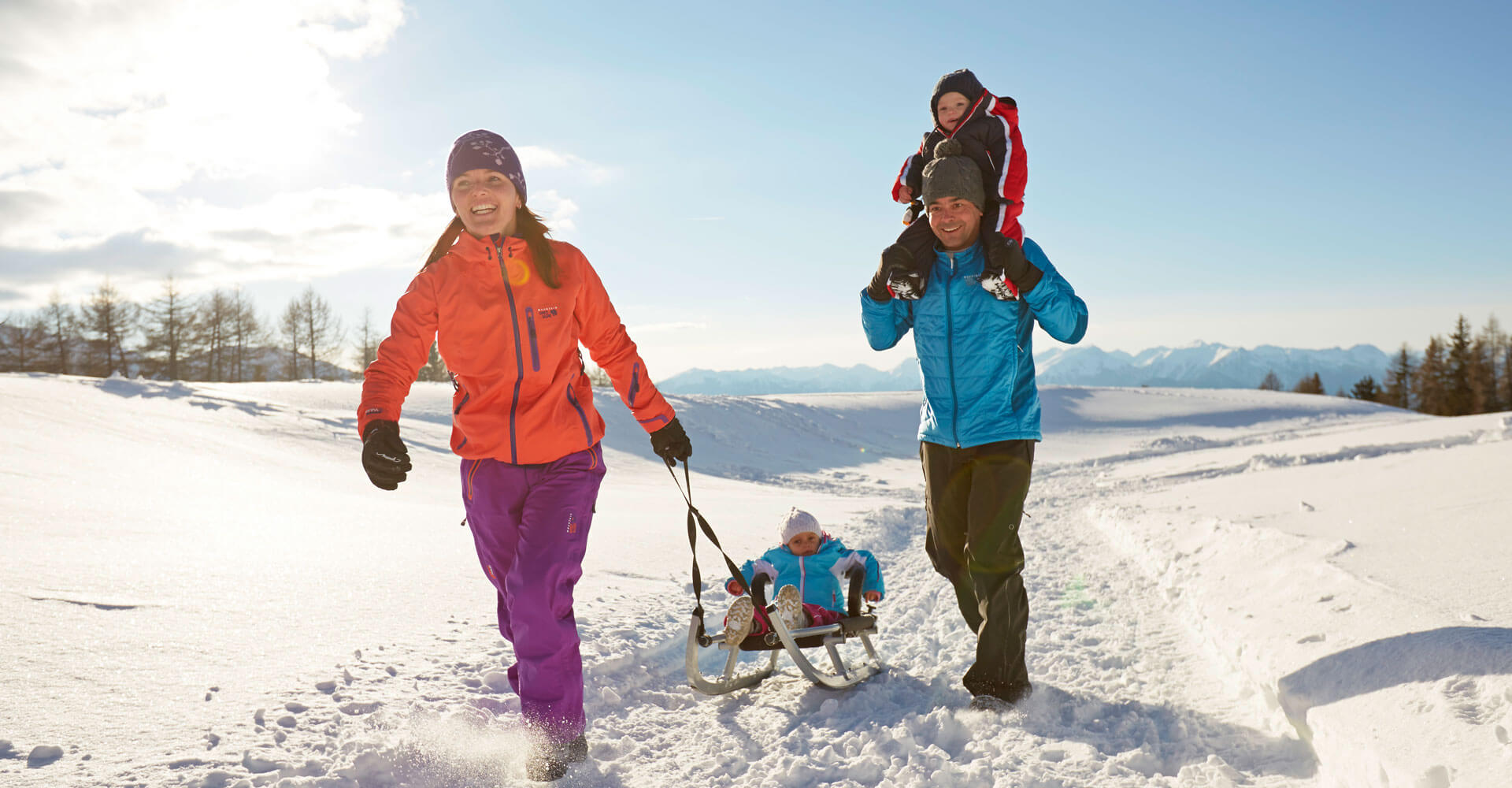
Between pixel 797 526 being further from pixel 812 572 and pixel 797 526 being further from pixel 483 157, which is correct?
pixel 483 157

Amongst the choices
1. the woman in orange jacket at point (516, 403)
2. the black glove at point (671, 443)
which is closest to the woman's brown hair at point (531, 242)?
the woman in orange jacket at point (516, 403)

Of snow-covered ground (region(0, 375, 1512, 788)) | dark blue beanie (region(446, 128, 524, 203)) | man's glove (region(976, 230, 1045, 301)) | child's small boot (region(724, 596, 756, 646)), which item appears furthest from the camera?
child's small boot (region(724, 596, 756, 646))

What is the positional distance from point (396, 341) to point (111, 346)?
58537 millimetres

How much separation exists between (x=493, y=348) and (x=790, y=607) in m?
2.04

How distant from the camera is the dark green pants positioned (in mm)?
3359

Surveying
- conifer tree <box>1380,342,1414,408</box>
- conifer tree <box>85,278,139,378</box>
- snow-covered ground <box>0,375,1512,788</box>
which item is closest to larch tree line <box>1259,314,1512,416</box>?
conifer tree <box>1380,342,1414,408</box>

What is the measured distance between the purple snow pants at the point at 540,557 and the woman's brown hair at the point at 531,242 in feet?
2.43

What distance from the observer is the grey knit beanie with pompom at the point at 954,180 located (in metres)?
3.40

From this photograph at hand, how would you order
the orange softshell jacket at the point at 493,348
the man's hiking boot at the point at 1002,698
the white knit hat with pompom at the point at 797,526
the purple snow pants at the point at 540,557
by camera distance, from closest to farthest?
the purple snow pants at the point at 540,557
the orange softshell jacket at the point at 493,348
the man's hiking boot at the point at 1002,698
the white knit hat with pompom at the point at 797,526

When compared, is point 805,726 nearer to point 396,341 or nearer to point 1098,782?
point 1098,782

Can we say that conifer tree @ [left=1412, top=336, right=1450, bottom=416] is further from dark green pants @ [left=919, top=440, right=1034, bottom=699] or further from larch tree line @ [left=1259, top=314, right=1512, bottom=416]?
dark green pants @ [left=919, top=440, right=1034, bottom=699]

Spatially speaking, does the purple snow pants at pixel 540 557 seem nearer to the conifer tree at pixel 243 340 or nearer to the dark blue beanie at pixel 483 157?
the dark blue beanie at pixel 483 157

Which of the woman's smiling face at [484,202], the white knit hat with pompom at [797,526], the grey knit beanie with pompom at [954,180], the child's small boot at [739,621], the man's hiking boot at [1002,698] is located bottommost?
the man's hiking boot at [1002,698]

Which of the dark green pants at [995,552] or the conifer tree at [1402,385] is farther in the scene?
the conifer tree at [1402,385]
